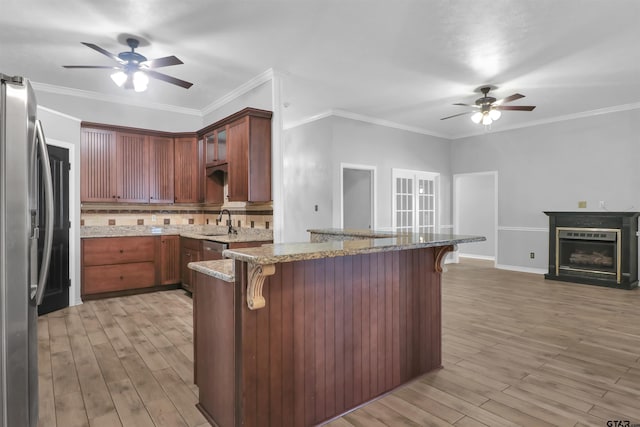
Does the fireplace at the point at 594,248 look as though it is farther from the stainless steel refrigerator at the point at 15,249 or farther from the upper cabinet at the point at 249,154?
the stainless steel refrigerator at the point at 15,249

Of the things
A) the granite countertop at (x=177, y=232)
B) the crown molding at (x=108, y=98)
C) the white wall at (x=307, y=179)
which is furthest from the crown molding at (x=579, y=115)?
the crown molding at (x=108, y=98)

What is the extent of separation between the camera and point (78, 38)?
11.1 feet

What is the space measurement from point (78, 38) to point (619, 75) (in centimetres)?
605

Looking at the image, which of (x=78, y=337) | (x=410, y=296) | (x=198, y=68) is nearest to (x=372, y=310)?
(x=410, y=296)

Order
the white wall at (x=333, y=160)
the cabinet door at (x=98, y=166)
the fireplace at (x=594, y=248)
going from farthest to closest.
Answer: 1. the white wall at (x=333, y=160)
2. the fireplace at (x=594, y=248)
3. the cabinet door at (x=98, y=166)

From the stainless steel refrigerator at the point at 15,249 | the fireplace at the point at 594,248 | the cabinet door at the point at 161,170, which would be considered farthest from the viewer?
the fireplace at the point at 594,248

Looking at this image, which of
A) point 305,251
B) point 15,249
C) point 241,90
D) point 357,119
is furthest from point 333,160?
point 15,249

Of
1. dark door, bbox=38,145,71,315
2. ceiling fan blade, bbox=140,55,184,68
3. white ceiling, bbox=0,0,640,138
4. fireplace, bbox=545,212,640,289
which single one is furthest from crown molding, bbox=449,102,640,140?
dark door, bbox=38,145,71,315

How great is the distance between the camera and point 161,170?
539 centimetres

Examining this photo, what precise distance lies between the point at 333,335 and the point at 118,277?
3.97 meters

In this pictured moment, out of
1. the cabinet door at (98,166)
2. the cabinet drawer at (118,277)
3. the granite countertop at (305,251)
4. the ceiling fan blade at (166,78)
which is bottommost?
the cabinet drawer at (118,277)

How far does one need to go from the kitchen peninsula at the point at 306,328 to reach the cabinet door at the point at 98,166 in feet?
11.8

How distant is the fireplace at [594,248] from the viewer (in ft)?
17.8

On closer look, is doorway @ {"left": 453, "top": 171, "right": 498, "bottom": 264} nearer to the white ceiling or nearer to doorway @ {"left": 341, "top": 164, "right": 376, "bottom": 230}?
doorway @ {"left": 341, "top": 164, "right": 376, "bottom": 230}
